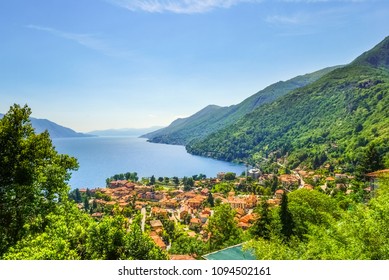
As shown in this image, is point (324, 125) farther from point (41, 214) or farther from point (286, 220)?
point (41, 214)

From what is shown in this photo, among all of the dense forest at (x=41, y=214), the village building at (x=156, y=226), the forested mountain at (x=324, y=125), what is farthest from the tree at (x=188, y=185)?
the dense forest at (x=41, y=214)

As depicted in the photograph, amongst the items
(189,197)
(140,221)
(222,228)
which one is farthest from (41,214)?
(189,197)

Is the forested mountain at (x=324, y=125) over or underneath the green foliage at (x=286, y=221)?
over

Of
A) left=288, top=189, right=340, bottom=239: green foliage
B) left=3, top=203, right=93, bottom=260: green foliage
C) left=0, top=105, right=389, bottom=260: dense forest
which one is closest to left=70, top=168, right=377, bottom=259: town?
left=288, top=189, right=340, bottom=239: green foliage

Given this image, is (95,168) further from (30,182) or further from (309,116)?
(30,182)

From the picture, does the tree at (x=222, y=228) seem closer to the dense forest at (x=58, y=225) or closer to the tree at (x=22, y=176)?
the dense forest at (x=58, y=225)

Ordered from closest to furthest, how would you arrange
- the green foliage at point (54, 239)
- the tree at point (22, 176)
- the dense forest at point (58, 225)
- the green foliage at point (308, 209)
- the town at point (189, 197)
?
the green foliage at point (54, 239) < the dense forest at point (58, 225) < the tree at point (22, 176) < the green foliage at point (308, 209) < the town at point (189, 197)

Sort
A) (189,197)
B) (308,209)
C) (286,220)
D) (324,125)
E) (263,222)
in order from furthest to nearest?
(324,125) → (189,197) → (308,209) → (263,222) → (286,220)
